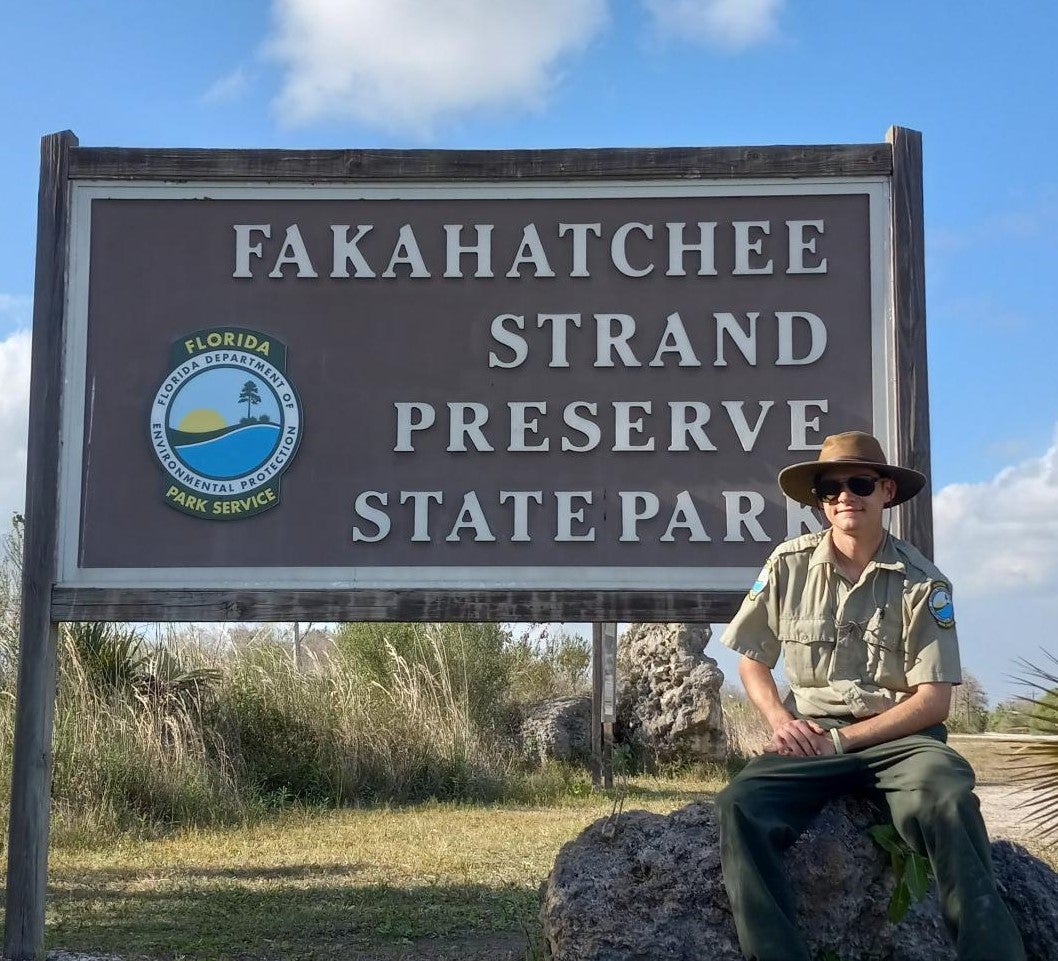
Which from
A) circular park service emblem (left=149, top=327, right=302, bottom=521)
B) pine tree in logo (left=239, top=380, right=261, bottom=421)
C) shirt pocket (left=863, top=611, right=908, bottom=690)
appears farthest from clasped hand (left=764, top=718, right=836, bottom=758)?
pine tree in logo (left=239, top=380, right=261, bottom=421)

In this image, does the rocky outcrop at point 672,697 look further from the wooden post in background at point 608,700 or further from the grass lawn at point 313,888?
the grass lawn at point 313,888

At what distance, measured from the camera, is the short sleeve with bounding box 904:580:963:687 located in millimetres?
4031

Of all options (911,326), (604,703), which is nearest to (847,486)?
(911,326)

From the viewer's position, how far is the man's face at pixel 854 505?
14.1 ft

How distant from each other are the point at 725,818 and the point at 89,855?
591 cm

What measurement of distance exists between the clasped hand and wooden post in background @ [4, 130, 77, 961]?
130 inches

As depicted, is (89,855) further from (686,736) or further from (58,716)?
(686,736)

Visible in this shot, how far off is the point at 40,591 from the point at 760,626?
10.5 feet

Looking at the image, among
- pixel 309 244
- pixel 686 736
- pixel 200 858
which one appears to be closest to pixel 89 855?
pixel 200 858

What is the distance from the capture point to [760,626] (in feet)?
14.4

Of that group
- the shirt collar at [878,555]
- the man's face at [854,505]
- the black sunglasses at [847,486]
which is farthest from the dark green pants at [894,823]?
the black sunglasses at [847,486]

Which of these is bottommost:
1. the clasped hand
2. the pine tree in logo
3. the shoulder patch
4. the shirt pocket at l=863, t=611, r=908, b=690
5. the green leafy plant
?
the green leafy plant

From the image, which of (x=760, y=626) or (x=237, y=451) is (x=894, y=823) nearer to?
(x=760, y=626)

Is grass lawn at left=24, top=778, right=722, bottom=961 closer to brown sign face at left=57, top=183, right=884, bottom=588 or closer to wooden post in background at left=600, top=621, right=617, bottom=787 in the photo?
brown sign face at left=57, top=183, right=884, bottom=588
